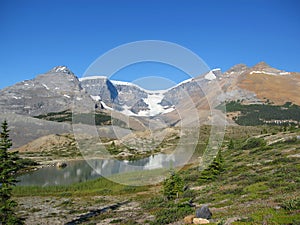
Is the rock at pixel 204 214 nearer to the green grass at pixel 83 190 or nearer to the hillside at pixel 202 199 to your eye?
the hillside at pixel 202 199

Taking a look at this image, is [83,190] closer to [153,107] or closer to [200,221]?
[153,107]

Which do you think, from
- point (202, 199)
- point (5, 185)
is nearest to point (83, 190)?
point (5, 185)

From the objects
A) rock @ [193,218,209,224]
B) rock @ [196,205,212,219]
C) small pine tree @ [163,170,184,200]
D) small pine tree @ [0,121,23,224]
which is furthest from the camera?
small pine tree @ [163,170,184,200]

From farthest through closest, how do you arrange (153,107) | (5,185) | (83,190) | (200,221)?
(83,190) < (153,107) < (5,185) < (200,221)

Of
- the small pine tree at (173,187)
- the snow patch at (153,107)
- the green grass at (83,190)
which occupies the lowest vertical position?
the green grass at (83,190)

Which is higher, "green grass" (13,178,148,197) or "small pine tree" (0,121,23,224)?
"small pine tree" (0,121,23,224)

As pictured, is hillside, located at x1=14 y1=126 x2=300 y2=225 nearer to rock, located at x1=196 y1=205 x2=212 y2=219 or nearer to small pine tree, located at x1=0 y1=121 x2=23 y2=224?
rock, located at x1=196 y1=205 x2=212 y2=219

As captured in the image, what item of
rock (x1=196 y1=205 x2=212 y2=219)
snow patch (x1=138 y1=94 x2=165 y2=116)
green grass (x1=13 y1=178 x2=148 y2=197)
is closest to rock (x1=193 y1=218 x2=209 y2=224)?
rock (x1=196 y1=205 x2=212 y2=219)

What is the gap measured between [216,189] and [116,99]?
60.9 ft

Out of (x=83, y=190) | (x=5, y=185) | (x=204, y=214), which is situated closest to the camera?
(x=204, y=214)

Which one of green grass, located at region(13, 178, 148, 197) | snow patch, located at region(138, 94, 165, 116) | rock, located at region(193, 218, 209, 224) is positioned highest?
snow patch, located at region(138, 94, 165, 116)

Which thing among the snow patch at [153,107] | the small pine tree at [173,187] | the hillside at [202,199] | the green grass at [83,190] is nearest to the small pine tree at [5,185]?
the hillside at [202,199]

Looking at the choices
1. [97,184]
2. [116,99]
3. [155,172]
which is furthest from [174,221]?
[97,184]

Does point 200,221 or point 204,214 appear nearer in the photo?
point 200,221
